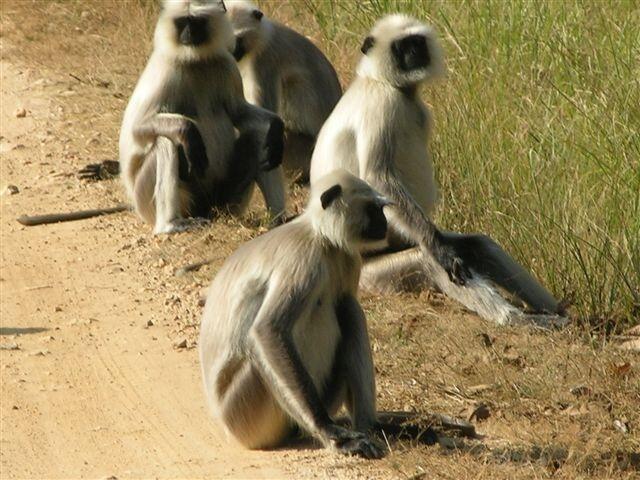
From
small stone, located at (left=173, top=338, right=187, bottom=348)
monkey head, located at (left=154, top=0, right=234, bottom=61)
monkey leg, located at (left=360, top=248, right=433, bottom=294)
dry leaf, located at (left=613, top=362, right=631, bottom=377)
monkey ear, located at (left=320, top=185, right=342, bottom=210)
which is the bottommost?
monkey leg, located at (left=360, top=248, right=433, bottom=294)

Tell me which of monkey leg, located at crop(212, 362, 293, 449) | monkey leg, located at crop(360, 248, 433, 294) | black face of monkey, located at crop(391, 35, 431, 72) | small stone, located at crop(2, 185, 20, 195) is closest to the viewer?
monkey leg, located at crop(212, 362, 293, 449)

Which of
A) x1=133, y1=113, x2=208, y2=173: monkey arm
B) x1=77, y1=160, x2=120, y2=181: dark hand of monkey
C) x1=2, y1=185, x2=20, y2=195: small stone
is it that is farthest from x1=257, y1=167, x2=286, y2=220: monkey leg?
x1=2, y1=185, x2=20, y2=195: small stone

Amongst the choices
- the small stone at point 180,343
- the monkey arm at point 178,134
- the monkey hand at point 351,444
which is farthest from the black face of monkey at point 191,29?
the monkey hand at point 351,444

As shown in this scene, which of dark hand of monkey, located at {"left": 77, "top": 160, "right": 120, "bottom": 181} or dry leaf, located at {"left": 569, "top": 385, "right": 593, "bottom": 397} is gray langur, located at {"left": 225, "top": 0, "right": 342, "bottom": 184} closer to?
dark hand of monkey, located at {"left": 77, "top": 160, "right": 120, "bottom": 181}

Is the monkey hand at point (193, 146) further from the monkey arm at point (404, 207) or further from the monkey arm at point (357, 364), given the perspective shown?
the monkey arm at point (357, 364)

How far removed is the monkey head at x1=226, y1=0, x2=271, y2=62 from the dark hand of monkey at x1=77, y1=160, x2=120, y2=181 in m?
1.30

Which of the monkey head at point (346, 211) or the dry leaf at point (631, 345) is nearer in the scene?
the monkey head at point (346, 211)

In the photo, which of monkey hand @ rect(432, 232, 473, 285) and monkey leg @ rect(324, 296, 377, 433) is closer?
monkey leg @ rect(324, 296, 377, 433)

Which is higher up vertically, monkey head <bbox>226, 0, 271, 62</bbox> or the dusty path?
monkey head <bbox>226, 0, 271, 62</bbox>

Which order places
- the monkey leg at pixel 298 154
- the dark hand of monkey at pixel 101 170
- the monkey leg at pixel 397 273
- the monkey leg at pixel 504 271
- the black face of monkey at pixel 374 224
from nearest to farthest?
the black face of monkey at pixel 374 224 < the monkey leg at pixel 504 271 < the monkey leg at pixel 397 273 < the dark hand of monkey at pixel 101 170 < the monkey leg at pixel 298 154

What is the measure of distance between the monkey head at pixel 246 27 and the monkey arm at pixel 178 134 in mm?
1616

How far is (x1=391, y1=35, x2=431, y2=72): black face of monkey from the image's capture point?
776cm

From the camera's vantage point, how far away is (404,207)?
24.8ft

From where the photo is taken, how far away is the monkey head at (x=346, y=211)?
541cm
